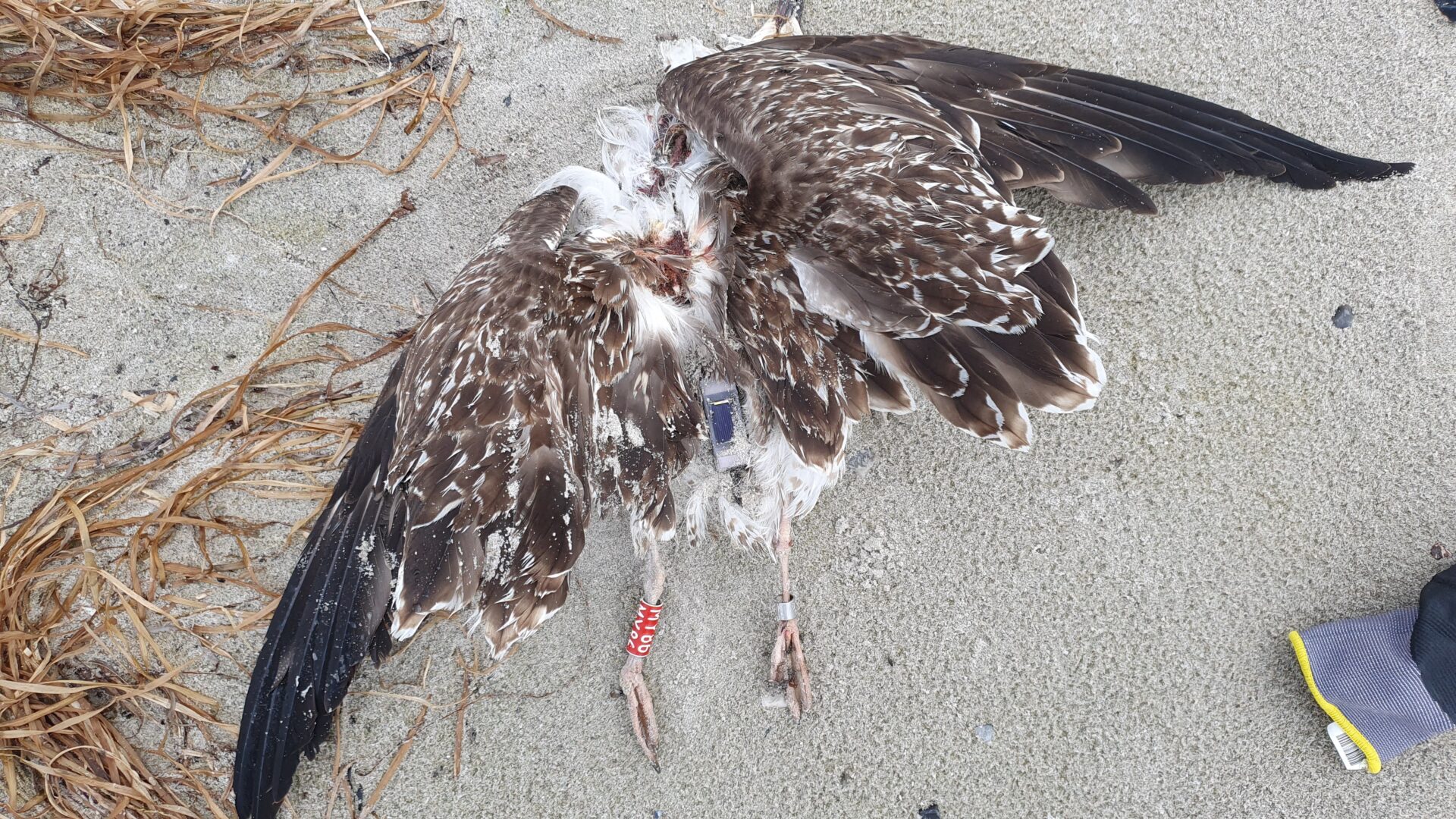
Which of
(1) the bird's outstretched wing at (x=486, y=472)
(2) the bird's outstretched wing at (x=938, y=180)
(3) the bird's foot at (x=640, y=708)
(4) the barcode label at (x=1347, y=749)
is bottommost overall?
(3) the bird's foot at (x=640, y=708)

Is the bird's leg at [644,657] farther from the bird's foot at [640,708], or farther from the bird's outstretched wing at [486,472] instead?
the bird's outstretched wing at [486,472]

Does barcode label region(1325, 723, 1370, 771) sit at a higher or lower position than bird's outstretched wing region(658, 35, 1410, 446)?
lower

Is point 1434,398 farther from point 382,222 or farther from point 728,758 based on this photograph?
point 382,222

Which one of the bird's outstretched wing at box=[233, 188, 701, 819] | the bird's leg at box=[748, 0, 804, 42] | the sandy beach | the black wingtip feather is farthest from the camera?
the bird's leg at box=[748, 0, 804, 42]

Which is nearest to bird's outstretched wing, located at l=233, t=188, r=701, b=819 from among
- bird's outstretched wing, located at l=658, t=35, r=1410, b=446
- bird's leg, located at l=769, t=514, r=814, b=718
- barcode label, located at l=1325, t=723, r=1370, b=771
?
bird's outstretched wing, located at l=658, t=35, r=1410, b=446

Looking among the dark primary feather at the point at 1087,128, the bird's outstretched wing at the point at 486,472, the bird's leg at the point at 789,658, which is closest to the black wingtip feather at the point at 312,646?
the bird's outstretched wing at the point at 486,472

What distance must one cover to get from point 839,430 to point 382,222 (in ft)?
4.50

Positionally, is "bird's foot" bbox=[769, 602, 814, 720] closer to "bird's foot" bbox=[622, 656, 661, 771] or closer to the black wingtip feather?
"bird's foot" bbox=[622, 656, 661, 771]

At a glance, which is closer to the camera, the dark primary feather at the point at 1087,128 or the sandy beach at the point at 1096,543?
the dark primary feather at the point at 1087,128

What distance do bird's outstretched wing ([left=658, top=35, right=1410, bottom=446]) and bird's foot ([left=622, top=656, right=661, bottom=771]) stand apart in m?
0.74

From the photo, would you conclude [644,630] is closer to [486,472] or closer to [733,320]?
[486,472]

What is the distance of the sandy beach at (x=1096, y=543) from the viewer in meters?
1.82

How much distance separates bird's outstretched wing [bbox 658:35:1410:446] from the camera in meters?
1.38

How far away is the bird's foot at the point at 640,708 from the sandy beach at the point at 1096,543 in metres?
0.05
